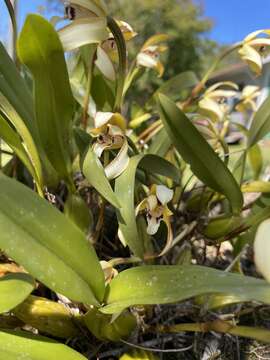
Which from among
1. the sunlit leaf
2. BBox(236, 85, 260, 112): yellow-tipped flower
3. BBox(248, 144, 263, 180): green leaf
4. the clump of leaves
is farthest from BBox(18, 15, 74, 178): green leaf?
BBox(236, 85, 260, 112): yellow-tipped flower

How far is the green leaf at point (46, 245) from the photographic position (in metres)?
0.48

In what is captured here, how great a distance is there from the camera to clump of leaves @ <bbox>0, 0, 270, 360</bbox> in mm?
495

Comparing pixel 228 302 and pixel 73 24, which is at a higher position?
pixel 73 24

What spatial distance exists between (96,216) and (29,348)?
41 centimetres

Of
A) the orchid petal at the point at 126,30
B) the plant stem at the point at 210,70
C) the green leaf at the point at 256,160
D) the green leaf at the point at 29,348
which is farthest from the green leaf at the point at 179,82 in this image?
the green leaf at the point at 29,348

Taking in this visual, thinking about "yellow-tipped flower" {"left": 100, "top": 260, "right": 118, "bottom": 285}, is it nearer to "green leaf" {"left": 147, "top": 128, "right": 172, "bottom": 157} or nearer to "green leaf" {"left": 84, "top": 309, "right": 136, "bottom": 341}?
"green leaf" {"left": 84, "top": 309, "right": 136, "bottom": 341}

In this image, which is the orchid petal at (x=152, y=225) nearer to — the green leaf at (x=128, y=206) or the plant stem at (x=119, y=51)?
the green leaf at (x=128, y=206)

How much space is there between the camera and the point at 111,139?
24.9 inches

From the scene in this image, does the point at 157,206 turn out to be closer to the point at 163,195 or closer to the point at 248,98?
the point at 163,195

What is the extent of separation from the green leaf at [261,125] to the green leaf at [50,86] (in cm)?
37

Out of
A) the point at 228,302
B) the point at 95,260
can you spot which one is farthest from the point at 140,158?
the point at 228,302

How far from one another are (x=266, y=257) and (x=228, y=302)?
0.13m

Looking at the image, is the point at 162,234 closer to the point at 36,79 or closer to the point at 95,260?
the point at 95,260

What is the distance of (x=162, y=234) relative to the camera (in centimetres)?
78
